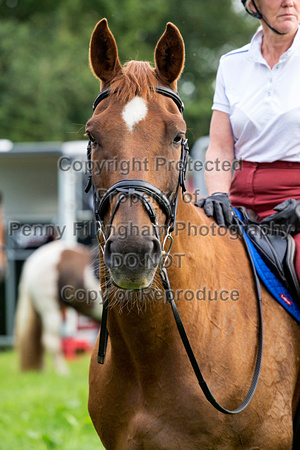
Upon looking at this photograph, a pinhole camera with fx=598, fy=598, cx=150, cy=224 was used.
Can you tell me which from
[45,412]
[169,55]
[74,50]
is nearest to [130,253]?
Answer: [169,55]

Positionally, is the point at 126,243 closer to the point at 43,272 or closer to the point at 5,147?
the point at 43,272

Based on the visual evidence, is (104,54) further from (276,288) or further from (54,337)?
(54,337)

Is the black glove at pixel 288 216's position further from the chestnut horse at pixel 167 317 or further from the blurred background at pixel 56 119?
the blurred background at pixel 56 119

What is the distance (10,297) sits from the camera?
13.2 meters

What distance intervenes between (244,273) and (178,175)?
695 mm

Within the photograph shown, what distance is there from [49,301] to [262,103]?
7789 mm

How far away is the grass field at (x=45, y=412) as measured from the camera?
5371mm

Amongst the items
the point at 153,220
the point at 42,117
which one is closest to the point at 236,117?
the point at 153,220

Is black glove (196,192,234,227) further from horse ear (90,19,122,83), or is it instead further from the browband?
horse ear (90,19,122,83)

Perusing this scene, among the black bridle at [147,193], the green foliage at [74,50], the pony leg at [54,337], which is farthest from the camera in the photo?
the green foliage at [74,50]

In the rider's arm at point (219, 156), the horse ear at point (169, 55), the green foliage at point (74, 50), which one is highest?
the green foliage at point (74, 50)

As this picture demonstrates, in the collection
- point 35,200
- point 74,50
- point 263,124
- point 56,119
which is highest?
point 74,50

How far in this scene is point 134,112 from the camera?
2.47 meters

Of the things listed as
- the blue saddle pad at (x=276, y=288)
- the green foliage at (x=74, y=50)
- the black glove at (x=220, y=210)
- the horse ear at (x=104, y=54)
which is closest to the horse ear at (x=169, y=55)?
the horse ear at (x=104, y=54)
